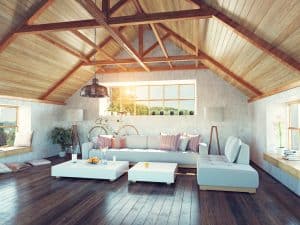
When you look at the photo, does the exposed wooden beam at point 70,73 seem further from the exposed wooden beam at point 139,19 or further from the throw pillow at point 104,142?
the exposed wooden beam at point 139,19

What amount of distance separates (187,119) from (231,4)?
184 inches

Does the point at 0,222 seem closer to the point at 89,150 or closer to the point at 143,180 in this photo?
the point at 143,180

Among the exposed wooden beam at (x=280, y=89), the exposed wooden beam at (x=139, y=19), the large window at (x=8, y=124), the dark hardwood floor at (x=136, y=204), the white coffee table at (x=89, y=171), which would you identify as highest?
the exposed wooden beam at (x=139, y=19)

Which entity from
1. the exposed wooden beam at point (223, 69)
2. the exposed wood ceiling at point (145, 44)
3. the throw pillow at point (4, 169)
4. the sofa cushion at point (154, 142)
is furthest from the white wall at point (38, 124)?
the exposed wooden beam at point (223, 69)

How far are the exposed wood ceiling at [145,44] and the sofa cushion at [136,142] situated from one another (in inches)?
92.6

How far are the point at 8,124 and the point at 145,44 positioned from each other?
509 cm

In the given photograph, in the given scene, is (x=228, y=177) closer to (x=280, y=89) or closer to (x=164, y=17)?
(x=280, y=89)

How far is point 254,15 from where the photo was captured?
323cm

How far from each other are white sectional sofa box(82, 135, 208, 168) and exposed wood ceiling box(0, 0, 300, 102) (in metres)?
2.33

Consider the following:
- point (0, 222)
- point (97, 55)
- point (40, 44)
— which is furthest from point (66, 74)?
point (0, 222)

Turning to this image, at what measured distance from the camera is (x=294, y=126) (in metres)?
5.04

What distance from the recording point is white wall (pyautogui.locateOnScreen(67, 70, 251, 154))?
7.40 meters

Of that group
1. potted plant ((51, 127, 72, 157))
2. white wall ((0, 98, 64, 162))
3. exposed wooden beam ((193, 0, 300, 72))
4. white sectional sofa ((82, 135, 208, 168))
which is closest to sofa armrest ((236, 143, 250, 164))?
white sectional sofa ((82, 135, 208, 168))

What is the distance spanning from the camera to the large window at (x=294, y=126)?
4.89 metres
